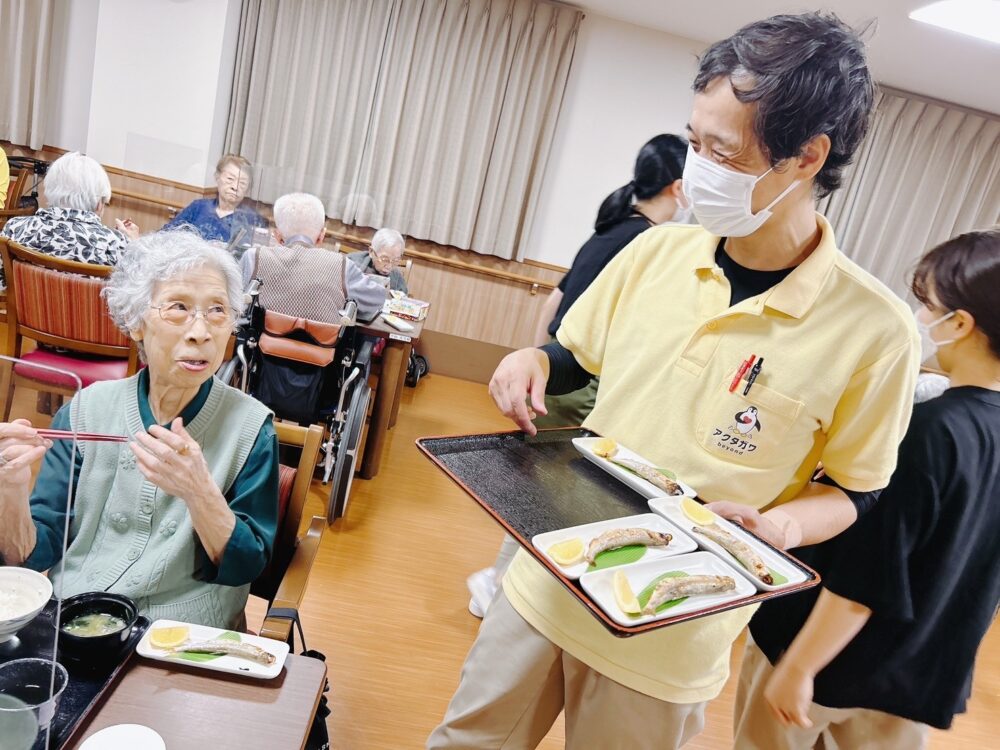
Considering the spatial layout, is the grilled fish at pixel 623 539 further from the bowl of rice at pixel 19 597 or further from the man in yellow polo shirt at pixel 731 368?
the bowl of rice at pixel 19 597

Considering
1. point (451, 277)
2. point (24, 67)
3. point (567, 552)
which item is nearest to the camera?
point (567, 552)

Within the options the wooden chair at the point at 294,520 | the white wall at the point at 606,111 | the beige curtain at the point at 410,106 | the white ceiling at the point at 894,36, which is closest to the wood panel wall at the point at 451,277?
the beige curtain at the point at 410,106

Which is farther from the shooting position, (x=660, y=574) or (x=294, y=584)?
(x=294, y=584)

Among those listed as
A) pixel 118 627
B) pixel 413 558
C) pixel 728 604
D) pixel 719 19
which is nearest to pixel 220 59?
pixel 719 19

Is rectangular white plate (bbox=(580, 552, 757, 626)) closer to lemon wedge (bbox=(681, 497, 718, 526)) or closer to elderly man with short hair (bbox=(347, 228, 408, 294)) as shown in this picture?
lemon wedge (bbox=(681, 497, 718, 526))

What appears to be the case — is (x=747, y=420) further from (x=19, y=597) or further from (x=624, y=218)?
(x=624, y=218)

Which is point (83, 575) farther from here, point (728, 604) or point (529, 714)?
point (728, 604)

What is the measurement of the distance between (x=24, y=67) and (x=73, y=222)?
11.0 feet

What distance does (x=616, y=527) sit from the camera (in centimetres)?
92

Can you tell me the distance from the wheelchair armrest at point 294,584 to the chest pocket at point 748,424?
761 millimetres

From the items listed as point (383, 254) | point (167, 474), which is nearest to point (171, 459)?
point (167, 474)

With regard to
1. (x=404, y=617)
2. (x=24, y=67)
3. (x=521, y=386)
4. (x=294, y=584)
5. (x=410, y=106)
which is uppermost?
(x=410, y=106)

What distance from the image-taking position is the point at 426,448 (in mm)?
956

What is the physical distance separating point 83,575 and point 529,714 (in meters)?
0.81
